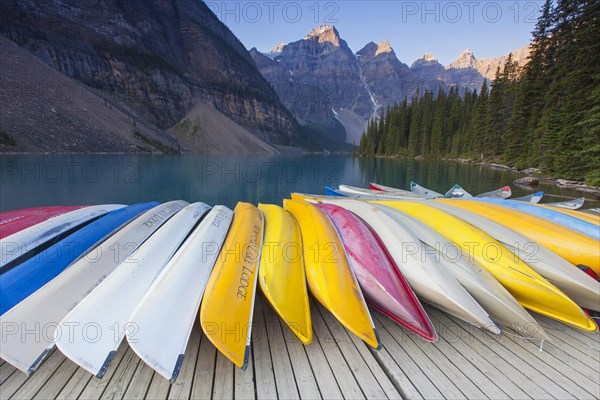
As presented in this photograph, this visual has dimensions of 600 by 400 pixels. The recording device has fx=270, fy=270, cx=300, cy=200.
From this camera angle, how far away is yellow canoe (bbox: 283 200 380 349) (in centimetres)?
250

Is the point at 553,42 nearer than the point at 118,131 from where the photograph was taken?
Yes

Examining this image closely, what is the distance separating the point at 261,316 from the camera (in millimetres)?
3004

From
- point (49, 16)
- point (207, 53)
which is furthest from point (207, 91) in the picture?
point (49, 16)

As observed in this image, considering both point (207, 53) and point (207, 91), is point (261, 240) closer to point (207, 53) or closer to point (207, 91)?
point (207, 91)

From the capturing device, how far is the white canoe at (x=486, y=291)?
103 inches

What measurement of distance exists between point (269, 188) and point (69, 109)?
46337 mm

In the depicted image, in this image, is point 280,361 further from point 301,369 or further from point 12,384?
point 12,384

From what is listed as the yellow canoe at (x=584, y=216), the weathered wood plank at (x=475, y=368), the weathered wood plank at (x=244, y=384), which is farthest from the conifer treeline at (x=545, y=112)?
the weathered wood plank at (x=244, y=384)

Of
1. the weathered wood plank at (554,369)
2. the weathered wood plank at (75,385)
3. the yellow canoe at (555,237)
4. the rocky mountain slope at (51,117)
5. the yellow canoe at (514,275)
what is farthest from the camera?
the rocky mountain slope at (51,117)

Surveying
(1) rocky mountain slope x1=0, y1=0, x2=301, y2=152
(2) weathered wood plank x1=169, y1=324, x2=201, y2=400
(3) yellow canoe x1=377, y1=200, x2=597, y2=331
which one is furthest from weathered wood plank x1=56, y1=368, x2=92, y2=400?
(1) rocky mountain slope x1=0, y1=0, x2=301, y2=152

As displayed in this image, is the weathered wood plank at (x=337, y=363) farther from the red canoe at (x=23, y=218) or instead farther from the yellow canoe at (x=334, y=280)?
the red canoe at (x=23, y=218)

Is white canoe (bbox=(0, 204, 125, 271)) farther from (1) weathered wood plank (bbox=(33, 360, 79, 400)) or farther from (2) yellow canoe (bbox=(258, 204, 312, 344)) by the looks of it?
(2) yellow canoe (bbox=(258, 204, 312, 344))

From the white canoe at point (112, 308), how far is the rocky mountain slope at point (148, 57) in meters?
45.1

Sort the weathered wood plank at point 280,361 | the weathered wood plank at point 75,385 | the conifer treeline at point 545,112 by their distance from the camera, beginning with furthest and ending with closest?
1. the conifer treeline at point 545,112
2. the weathered wood plank at point 280,361
3. the weathered wood plank at point 75,385
